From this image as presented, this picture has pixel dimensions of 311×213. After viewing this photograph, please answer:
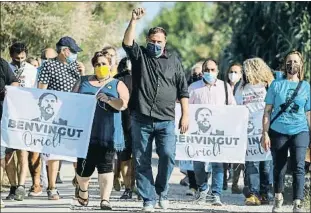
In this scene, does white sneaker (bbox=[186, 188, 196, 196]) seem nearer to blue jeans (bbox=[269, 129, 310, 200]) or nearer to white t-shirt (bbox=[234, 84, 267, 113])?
white t-shirt (bbox=[234, 84, 267, 113])

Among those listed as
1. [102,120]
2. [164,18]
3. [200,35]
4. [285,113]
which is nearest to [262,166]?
[285,113]

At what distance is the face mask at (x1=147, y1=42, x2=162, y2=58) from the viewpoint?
35.4ft

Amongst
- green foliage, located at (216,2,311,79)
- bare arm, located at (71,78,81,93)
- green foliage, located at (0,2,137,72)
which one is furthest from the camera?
green foliage, located at (216,2,311,79)

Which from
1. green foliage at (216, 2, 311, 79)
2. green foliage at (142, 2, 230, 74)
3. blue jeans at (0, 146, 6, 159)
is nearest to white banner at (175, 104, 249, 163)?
blue jeans at (0, 146, 6, 159)

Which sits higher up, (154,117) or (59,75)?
(59,75)

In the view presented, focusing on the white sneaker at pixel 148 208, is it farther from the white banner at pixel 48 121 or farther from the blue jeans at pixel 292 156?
the blue jeans at pixel 292 156

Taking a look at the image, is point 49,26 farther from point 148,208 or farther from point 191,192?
point 148,208

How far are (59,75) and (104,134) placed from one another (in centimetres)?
165

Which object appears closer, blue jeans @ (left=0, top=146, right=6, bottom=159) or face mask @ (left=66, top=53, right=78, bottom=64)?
blue jeans @ (left=0, top=146, right=6, bottom=159)

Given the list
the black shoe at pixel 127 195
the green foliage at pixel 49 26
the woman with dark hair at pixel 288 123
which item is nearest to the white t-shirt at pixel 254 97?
the woman with dark hair at pixel 288 123

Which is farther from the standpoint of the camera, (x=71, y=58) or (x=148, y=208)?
(x=71, y=58)

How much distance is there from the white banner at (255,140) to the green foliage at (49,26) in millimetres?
7279

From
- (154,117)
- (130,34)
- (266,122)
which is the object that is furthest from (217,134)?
(130,34)

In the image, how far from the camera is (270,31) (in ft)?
76.1
